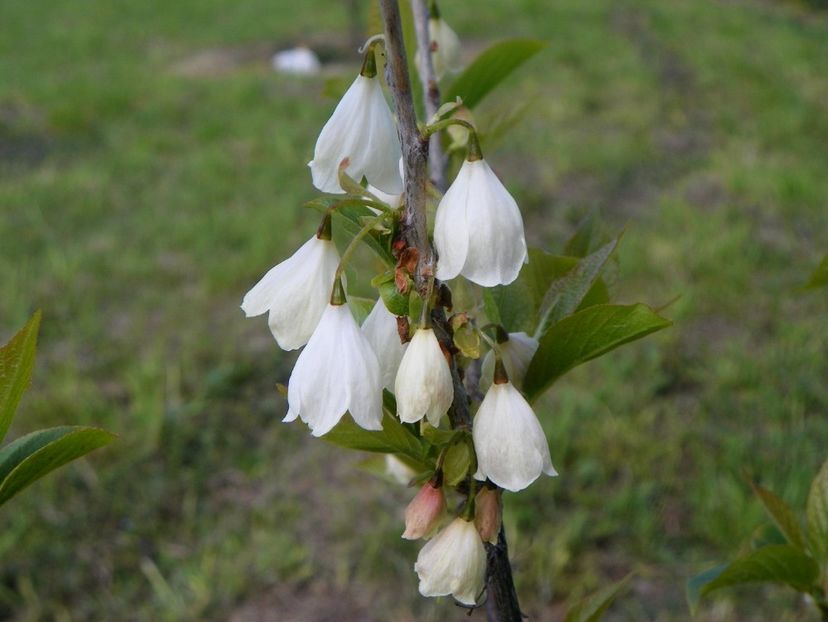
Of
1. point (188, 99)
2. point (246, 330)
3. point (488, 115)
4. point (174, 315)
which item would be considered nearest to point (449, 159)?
point (488, 115)

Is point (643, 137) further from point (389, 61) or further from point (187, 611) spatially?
point (389, 61)

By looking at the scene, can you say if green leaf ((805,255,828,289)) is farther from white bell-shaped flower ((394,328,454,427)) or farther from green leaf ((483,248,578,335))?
white bell-shaped flower ((394,328,454,427))

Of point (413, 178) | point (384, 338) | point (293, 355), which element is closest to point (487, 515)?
point (384, 338)

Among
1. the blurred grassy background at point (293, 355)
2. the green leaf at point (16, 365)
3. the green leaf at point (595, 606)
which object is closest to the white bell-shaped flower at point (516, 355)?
the green leaf at point (595, 606)

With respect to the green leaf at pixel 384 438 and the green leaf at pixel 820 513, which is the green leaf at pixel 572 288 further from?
the green leaf at pixel 820 513

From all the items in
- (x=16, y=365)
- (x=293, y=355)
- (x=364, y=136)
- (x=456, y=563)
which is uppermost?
(x=364, y=136)

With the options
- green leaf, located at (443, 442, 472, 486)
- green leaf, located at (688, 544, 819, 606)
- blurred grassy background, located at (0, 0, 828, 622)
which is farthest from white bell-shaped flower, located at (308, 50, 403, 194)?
blurred grassy background, located at (0, 0, 828, 622)

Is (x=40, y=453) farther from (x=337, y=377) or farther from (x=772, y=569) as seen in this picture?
(x=772, y=569)
